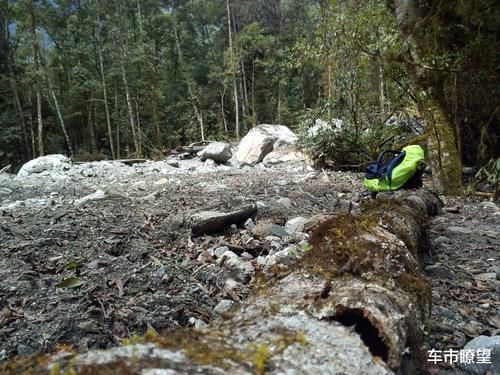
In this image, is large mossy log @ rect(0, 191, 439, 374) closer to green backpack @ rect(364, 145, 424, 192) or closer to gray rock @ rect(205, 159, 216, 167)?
green backpack @ rect(364, 145, 424, 192)

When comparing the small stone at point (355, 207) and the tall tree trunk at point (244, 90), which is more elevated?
the tall tree trunk at point (244, 90)

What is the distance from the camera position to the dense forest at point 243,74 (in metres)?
5.64

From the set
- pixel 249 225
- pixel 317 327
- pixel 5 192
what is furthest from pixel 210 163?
pixel 317 327

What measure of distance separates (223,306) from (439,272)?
1.66 meters

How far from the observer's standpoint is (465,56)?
213 inches

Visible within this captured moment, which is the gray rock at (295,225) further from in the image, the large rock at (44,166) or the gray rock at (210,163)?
the large rock at (44,166)

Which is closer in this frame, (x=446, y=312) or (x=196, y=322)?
(x=196, y=322)

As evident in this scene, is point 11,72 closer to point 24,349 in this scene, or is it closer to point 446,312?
point 24,349

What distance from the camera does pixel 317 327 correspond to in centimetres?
125

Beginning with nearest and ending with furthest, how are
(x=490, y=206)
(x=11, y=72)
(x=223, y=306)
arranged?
(x=223, y=306)
(x=490, y=206)
(x=11, y=72)

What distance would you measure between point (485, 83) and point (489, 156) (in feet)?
4.25

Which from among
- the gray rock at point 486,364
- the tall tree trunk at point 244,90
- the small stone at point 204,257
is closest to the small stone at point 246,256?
the small stone at point 204,257

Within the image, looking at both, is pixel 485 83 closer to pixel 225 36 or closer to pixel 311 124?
pixel 311 124

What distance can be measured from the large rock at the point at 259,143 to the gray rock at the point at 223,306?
825 cm
